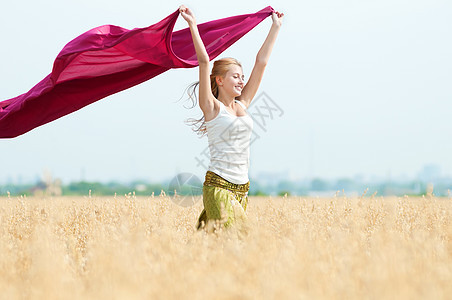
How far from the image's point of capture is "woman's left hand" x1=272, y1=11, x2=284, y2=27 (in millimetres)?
4930

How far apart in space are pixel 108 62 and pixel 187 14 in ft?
4.70

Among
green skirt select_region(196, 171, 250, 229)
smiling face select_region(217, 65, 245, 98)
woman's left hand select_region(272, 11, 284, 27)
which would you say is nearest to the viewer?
green skirt select_region(196, 171, 250, 229)

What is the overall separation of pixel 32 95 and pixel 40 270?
3.01 m

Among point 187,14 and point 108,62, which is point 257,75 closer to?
point 187,14

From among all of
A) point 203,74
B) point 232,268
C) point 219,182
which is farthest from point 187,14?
point 232,268

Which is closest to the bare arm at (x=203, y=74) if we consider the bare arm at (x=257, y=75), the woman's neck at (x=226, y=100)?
the woman's neck at (x=226, y=100)

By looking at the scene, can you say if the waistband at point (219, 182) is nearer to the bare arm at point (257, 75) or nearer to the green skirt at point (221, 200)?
the green skirt at point (221, 200)

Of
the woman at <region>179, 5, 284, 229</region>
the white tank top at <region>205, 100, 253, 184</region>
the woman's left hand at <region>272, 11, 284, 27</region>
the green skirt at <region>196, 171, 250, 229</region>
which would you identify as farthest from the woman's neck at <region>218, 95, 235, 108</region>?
the woman's left hand at <region>272, 11, 284, 27</region>

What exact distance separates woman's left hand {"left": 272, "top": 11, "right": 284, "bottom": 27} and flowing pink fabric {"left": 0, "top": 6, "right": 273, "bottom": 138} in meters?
0.11

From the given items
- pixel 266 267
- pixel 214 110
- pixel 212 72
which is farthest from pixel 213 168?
pixel 266 267

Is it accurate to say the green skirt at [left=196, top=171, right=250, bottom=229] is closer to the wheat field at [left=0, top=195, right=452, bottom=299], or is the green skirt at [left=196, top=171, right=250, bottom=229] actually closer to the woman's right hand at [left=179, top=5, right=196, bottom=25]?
the wheat field at [left=0, top=195, right=452, bottom=299]

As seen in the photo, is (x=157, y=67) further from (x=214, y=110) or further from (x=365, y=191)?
(x=365, y=191)

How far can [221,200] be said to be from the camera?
13.5ft

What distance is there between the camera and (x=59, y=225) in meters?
5.68
